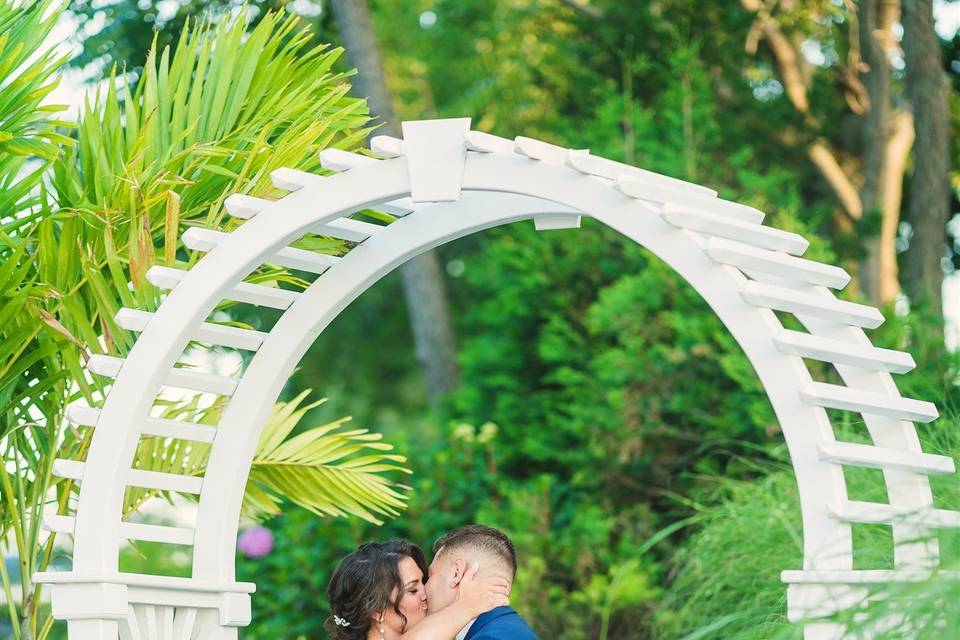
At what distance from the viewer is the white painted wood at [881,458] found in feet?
7.97

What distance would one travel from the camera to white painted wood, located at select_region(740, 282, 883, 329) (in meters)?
2.54

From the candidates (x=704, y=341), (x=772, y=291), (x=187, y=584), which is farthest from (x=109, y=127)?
(x=704, y=341)

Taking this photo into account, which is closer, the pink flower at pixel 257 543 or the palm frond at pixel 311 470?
the palm frond at pixel 311 470

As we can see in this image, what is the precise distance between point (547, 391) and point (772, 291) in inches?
220

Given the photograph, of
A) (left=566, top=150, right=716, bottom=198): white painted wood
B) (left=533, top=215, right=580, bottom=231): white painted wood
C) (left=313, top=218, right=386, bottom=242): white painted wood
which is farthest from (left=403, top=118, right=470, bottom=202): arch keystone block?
(left=313, top=218, right=386, bottom=242): white painted wood

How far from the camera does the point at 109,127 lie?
3.96 metres

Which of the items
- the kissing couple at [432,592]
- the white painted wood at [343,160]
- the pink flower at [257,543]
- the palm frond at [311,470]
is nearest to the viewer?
the white painted wood at [343,160]

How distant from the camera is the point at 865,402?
2531 millimetres

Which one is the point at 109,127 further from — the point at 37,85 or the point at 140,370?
the point at 140,370

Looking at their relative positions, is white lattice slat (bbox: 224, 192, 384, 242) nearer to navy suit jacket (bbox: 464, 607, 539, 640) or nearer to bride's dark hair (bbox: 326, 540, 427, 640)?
bride's dark hair (bbox: 326, 540, 427, 640)

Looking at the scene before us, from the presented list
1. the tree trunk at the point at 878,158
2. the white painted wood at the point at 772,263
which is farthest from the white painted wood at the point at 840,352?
the tree trunk at the point at 878,158

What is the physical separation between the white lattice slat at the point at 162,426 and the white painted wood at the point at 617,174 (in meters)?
1.45

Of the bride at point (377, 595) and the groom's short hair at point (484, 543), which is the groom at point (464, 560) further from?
the bride at point (377, 595)

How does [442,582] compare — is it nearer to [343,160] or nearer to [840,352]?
[343,160]
